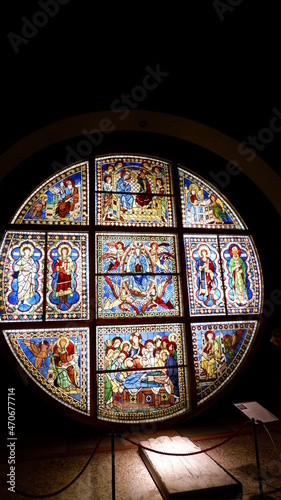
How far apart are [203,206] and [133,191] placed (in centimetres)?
124

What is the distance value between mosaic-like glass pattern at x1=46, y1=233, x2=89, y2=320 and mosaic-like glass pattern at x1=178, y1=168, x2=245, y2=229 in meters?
1.85

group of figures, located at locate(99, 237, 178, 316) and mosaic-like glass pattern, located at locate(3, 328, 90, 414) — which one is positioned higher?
group of figures, located at locate(99, 237, 178, 316)

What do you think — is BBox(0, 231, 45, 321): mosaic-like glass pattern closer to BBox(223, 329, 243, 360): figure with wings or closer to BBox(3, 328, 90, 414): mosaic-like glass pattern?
BBox(3, 328, 90, 414): mosaic-like glass pattern

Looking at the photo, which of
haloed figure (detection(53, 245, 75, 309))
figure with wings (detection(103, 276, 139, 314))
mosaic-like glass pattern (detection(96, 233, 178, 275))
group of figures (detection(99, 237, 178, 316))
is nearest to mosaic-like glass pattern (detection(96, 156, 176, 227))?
mosaic-like glass pattern (detection(96, 233, 178, 275))

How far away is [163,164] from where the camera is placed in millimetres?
5672

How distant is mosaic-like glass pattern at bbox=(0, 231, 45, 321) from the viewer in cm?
446

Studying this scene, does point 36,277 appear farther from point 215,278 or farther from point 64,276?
point 215,278

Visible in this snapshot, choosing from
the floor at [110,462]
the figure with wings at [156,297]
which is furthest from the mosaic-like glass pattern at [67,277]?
the floor at [110,462]

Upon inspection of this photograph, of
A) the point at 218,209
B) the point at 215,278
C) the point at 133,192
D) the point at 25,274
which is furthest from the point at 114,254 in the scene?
the point at 218,209

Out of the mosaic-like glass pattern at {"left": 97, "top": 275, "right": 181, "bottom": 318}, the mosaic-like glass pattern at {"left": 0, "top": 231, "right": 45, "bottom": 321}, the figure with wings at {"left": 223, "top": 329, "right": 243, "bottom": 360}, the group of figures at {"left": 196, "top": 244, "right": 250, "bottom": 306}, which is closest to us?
the mosaic-like glass pattern at {"left": 0, "top": 231, "right": 45, "bottom": 321}

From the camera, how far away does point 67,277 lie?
473cm

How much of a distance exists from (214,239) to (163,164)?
160cm

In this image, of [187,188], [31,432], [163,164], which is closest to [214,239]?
[187,188]

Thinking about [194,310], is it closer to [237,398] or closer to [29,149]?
[237,398]
